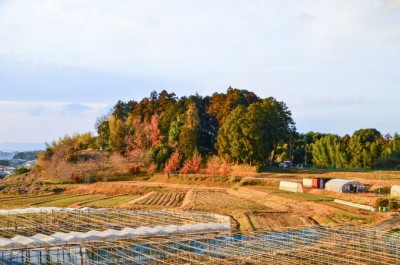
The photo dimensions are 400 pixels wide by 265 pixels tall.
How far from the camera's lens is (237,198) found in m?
38.1

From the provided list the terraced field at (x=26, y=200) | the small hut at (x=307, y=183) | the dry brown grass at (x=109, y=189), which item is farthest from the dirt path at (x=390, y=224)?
the terraced field at (x=26, y=200)

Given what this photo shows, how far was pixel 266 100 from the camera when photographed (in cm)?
5147

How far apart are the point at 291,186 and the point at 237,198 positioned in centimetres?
528

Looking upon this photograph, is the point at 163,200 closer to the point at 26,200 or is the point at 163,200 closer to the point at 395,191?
the point at 26,200

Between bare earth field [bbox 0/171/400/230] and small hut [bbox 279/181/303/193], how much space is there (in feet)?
2.21

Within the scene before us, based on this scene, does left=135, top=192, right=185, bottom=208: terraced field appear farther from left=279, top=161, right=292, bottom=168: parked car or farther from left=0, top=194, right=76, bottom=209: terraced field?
left=279, top=161, right=292, bottom=168: parked car

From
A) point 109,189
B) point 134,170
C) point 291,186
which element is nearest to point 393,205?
point 291,186

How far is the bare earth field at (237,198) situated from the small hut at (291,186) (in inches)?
26.6

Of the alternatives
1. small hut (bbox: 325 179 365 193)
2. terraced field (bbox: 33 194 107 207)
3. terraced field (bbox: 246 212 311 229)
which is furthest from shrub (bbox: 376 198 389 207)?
terraced field (bbox: 33 194 107 207)

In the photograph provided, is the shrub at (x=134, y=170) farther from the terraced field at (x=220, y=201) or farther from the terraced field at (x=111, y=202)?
the terraced field at (x=220, y=201)

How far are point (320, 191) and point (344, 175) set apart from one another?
6912 millimetres

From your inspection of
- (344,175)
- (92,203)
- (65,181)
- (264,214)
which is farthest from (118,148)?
(264,214)

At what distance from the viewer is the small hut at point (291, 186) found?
39.3 m

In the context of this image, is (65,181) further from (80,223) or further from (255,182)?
(80,223)
